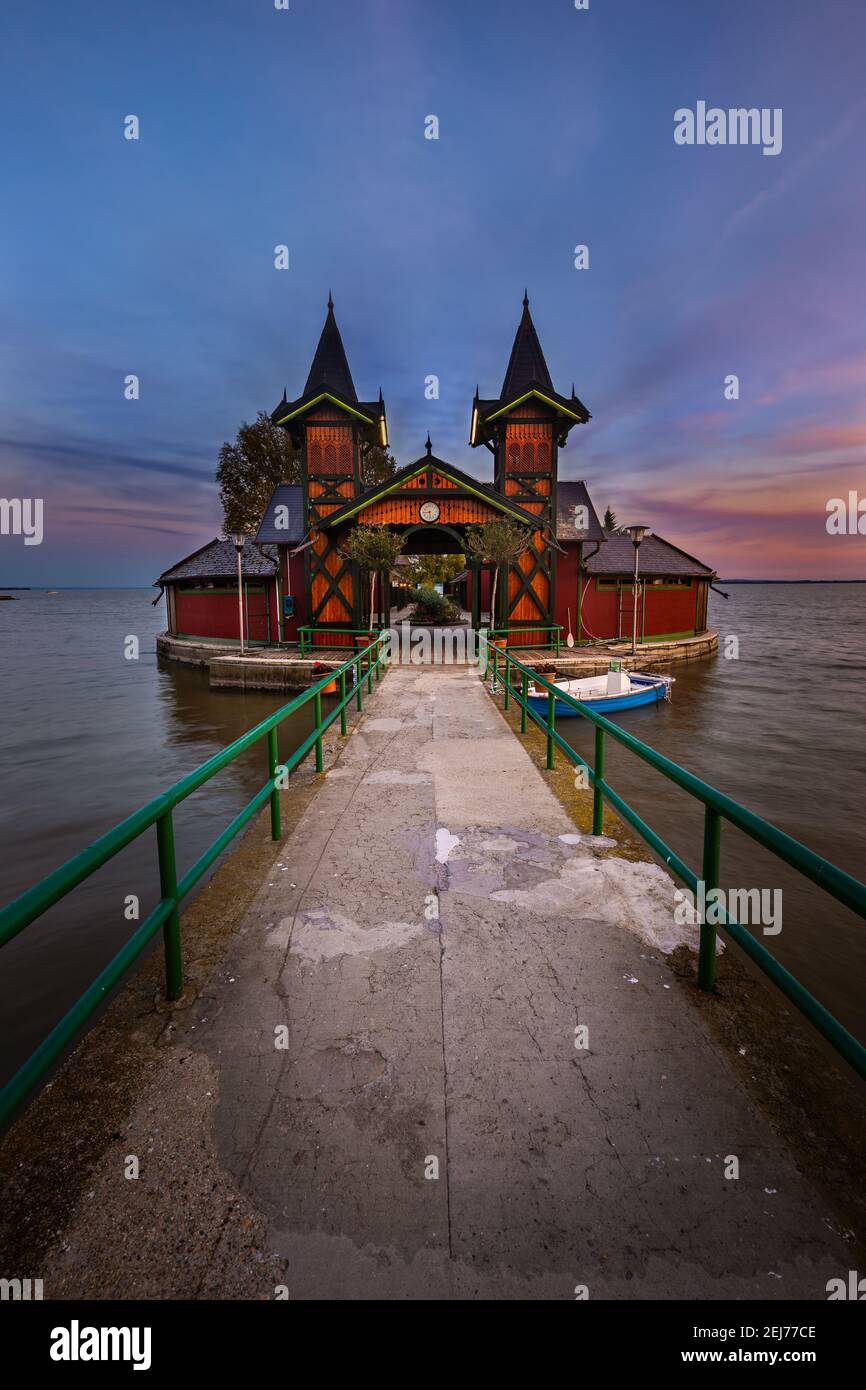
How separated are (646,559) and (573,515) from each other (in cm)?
357

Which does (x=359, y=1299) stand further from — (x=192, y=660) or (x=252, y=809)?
(x=192, y=660)

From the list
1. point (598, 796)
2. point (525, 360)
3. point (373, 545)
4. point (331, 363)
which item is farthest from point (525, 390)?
point (598, 796)

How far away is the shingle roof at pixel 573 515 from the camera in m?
21.3

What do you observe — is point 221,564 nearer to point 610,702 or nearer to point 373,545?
point 373,545

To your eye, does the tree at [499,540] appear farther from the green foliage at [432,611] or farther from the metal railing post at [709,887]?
the metal railing post at [709,887]

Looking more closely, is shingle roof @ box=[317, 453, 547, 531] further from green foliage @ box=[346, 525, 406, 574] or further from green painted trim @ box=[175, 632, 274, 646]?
green painted trim @ box=[175, 632, 274, 646]

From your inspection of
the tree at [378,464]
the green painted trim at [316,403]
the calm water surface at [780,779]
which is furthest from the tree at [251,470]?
the calm water surface at [780,779]

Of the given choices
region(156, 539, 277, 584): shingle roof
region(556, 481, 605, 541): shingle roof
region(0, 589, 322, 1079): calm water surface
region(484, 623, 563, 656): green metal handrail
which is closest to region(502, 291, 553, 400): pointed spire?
region(556, 481, 605, 541): shingle roof

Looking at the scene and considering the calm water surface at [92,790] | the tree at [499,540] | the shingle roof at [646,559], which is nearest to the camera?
the calm water surface at [92,790]

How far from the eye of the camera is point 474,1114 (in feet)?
7.21

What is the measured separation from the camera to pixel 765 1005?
8.96 ft

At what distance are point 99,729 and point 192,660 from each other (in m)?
8.19

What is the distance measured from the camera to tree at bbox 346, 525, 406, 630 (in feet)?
58.2

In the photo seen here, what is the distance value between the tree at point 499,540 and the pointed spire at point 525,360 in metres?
6.59
